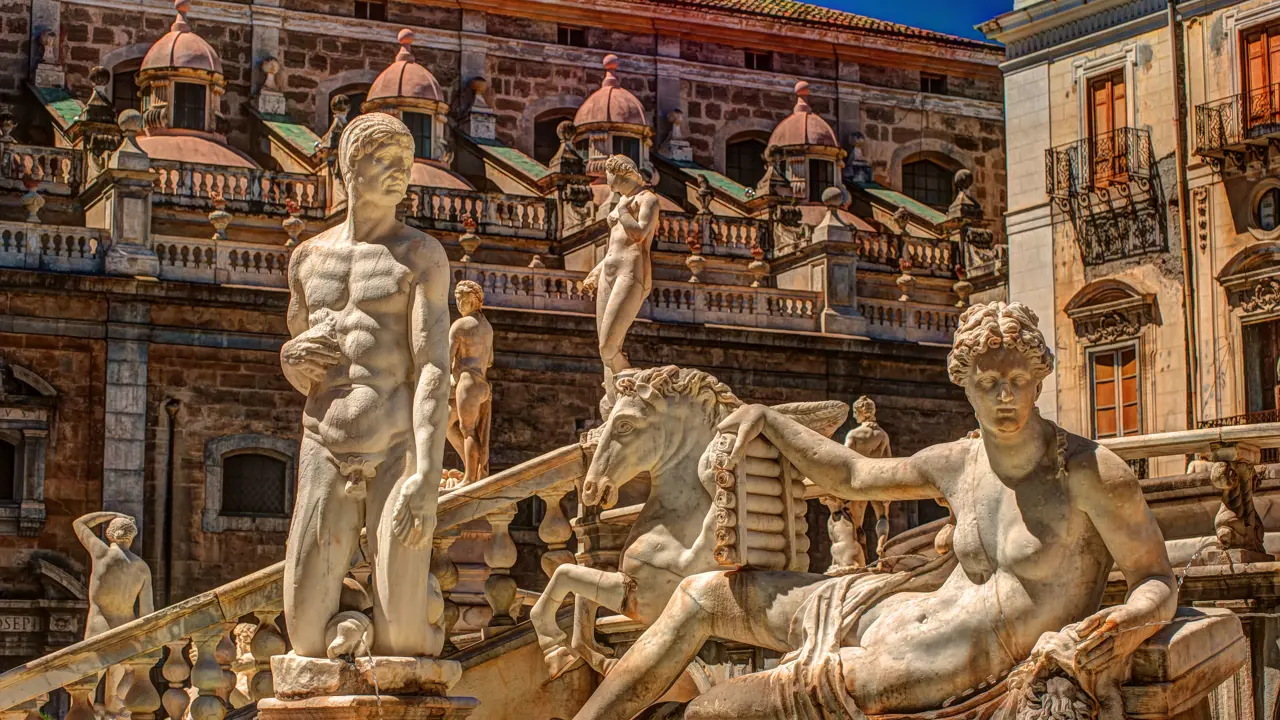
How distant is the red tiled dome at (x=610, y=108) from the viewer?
3772 centimetres

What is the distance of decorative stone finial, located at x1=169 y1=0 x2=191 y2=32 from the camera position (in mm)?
35500

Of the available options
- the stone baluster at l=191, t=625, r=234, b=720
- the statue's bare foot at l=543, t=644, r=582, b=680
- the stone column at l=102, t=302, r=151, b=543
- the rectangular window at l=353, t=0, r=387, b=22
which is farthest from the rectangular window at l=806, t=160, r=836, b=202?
the statue's bare foot at l=543, t=644, r=582, b=680

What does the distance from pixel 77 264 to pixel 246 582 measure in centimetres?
2076

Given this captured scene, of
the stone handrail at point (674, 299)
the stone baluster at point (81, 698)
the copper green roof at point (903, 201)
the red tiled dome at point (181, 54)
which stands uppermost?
the red tiled dome at point (181, 54)

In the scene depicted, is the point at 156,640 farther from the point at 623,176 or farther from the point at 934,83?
the point at 934,83

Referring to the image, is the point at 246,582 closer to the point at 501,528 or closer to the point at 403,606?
the point at 501,528

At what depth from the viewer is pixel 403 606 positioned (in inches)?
336

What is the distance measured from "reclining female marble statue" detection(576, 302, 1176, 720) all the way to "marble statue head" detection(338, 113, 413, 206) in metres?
2.72

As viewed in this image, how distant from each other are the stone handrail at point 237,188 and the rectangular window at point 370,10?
6219 mm

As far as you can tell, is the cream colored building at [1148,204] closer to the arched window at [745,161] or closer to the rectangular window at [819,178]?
the rectangular window at [819,178]

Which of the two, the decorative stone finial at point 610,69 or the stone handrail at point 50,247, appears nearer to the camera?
the stone handrail at point 50,247

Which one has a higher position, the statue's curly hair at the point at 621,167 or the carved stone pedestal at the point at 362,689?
the statue's curly hair at the point at 621,167

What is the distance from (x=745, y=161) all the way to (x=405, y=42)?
25.9 ft

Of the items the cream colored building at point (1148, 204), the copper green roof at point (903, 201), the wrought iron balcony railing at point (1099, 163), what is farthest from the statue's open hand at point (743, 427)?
the copper green roof at point (903, 201)
